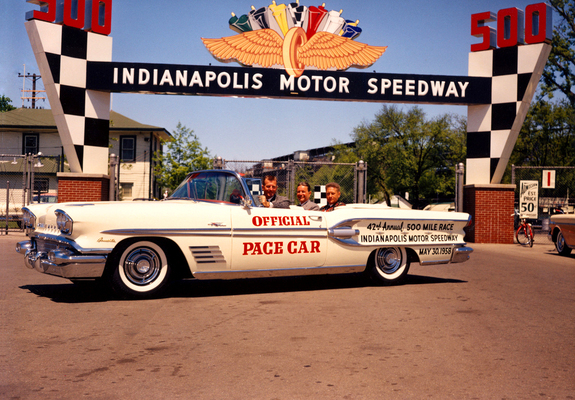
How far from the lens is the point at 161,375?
338 centimetres

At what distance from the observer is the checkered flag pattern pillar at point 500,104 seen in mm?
16359

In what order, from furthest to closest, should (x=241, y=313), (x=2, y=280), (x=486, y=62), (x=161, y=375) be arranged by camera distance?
1. (x=486, y=62)
2. (x=2, y=280)
3. (x=241, y=313)
4. (x=161, y=375)

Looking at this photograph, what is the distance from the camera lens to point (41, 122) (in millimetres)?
38875

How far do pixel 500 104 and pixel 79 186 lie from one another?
40.7 feet

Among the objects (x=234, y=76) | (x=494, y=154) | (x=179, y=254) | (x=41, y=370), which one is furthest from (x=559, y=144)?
(x=41, y=370)

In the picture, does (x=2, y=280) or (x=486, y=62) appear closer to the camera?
(x=2, y=280)

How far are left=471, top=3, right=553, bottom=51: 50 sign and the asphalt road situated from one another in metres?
11.4

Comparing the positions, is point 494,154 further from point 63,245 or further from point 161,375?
point 161,375

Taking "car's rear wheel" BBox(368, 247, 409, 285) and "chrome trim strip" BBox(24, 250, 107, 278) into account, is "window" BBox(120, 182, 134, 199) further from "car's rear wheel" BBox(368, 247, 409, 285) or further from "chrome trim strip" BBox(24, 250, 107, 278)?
"chrome trim strip" BBox(24, 250, 107, 278)

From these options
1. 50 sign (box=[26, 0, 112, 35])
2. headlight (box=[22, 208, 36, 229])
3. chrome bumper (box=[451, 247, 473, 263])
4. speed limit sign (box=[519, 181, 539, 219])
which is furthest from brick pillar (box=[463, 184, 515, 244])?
headlight (box=[22, 208, 36, 229])

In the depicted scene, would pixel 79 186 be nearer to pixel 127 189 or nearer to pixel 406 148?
pixel 127 189

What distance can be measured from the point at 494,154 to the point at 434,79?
2.92 meters

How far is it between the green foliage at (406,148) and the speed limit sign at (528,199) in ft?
87.7

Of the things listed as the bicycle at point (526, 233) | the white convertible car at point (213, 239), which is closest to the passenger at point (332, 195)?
the white convertible car at point (213, 239)
